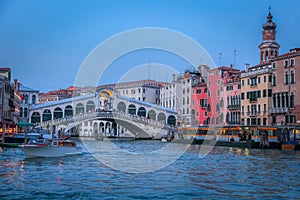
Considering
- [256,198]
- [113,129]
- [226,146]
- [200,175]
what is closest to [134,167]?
[200,175]

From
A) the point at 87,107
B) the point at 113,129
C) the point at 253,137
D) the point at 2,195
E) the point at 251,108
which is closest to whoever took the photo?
the point at 2,195

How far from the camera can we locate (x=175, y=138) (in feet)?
128

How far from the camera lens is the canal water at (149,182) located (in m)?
9.63

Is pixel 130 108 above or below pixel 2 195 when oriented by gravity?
above

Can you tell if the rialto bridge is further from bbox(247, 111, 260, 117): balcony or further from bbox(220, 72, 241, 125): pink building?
bbox(247, 111, 260, 117): balcony

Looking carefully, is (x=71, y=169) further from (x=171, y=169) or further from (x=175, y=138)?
(x=175, y=138)

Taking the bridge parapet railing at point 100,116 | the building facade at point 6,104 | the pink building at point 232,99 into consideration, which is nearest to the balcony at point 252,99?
the pink building at point 232,99

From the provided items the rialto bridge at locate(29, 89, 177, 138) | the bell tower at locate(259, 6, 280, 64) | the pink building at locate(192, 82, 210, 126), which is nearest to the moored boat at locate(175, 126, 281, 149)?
the pink building at locate(192, 82, 210, 126)

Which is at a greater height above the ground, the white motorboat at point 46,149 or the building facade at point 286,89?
the building facade at point 286,89

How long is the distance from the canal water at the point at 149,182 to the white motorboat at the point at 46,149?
64.8 inches

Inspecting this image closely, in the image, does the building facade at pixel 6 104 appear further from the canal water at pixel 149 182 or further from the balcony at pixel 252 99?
the canal water at pixel 149 182

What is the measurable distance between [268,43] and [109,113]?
14.6 metres

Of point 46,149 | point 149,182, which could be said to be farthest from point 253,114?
point 149,182

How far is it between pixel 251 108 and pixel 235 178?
79.0ft
